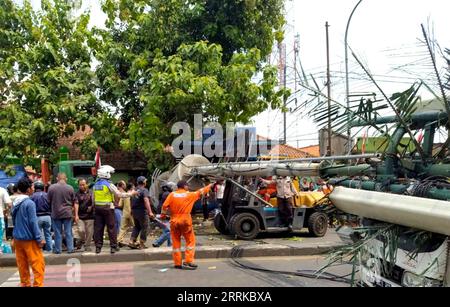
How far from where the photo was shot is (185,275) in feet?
26.6

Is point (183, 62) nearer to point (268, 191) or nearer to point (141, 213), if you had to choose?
point (268, 191)

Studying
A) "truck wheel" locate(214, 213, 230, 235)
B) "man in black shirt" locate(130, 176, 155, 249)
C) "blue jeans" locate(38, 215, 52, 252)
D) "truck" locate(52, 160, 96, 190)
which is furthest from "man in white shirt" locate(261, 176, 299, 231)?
"truck" locate(52, 160, 96, 190)

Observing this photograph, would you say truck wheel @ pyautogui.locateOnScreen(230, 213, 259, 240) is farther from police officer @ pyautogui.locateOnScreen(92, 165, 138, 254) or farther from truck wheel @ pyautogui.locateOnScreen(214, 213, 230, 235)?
police officer @ pyautogui.locateOnScreen(92, 165, 138, 254)

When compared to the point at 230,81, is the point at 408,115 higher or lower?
lower

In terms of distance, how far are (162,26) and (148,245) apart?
7498mm

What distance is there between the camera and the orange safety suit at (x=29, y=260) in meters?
6.67

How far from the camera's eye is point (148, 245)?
10977mm

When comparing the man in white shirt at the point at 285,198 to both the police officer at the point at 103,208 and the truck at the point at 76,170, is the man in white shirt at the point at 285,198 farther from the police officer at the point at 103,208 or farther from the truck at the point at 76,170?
the truck at the point at 76,170

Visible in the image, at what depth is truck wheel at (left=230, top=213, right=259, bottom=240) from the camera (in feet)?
37.5

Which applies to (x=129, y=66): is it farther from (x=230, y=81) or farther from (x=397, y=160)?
(x=397, y=160)

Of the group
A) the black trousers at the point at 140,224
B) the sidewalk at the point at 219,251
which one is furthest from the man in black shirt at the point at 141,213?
the sidewalk at the point at 219,251

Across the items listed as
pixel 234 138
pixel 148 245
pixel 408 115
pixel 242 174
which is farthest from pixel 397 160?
pixel 234 138

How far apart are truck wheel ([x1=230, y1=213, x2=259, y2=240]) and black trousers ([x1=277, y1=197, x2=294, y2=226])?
0.69 metres

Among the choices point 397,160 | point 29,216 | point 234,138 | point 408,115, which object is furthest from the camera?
point 234,138
